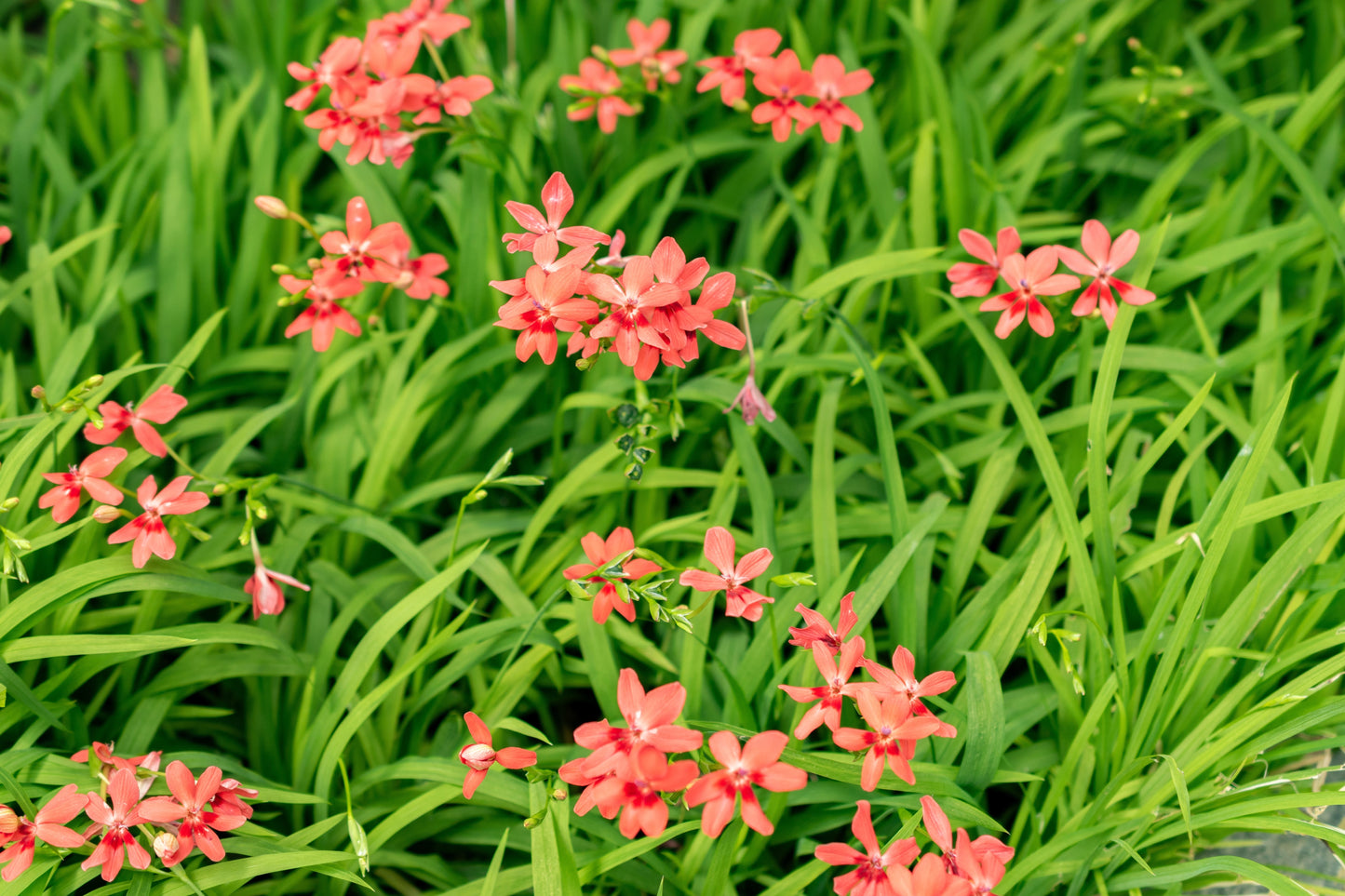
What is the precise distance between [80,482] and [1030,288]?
150 cm

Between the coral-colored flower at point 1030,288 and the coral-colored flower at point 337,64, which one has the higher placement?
the coral-colored flower at point 337,64

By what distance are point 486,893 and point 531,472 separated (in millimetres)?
838

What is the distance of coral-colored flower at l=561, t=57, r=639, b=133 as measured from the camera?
171cm

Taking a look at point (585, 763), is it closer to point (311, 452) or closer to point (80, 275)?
point (311, 452)

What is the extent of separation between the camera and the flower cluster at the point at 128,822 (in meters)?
1.12

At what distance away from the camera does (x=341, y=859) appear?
1.30 metres

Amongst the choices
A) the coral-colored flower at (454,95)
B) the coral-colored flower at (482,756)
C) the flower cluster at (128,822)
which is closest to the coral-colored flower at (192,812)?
the flower cluster at (128,822)

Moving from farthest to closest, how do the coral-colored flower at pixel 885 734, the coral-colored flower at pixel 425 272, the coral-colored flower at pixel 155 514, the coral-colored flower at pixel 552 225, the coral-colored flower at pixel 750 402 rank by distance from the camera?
the coral-colored flower at pixel 425 272 → the coral-colored flower at pixel 750 402 → the coral-colored flower at pixel 155 514 → the coral-colored flower at pixel 552 225 → the coral-colored flower at pixel 885 734

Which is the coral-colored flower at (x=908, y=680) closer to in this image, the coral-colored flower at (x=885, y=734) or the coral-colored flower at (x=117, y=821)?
the coral-colored flower at (x=885, y=734)

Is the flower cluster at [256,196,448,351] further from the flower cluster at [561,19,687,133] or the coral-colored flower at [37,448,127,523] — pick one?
the flower cluster at [561,19,687,133]

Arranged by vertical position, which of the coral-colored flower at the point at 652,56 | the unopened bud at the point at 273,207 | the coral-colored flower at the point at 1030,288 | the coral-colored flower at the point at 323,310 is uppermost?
the coral-colored flower at the point at 652,56

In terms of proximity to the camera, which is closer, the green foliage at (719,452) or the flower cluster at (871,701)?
the flower cluster at (871,701)

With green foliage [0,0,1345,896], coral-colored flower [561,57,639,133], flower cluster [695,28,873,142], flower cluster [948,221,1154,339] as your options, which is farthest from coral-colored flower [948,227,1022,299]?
coral-colored flower [561,57,639,133]

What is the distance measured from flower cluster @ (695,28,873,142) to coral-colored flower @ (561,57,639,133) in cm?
18
